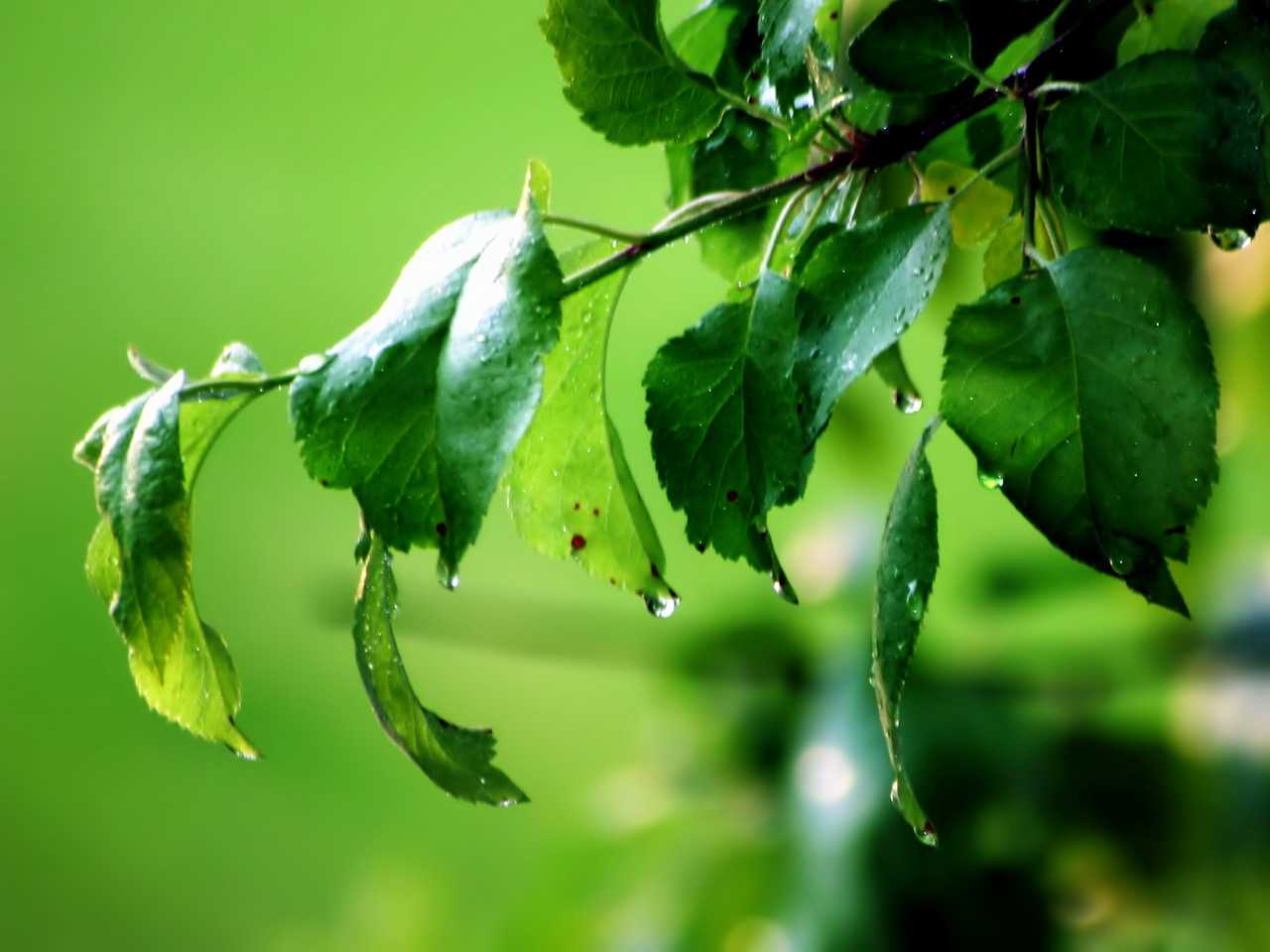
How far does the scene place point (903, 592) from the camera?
10.1 inches

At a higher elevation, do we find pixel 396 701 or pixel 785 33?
pixel 785 33

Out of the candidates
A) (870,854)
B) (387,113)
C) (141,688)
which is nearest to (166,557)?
(141,688)

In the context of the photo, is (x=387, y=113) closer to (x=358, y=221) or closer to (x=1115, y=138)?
(x=358, y=221)

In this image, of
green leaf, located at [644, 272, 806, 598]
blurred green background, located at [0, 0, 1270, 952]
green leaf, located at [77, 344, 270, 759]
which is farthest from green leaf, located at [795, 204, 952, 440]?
A: blurred green background, located at [0, 0, 1270, 952]

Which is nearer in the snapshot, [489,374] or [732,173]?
[489,374]

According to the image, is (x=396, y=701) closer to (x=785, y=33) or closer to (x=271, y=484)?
(x=785, y=33)

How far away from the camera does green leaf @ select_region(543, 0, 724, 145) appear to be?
0.29m

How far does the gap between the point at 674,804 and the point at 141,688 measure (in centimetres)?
99

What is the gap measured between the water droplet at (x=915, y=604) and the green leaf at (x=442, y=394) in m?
0.08

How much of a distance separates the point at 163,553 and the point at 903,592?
134 millimetres

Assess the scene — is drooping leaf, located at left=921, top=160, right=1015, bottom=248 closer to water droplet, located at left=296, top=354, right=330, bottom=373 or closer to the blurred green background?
water droplet, located at left=296, top=354, right=330, bottom=373

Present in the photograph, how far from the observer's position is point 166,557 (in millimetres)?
250

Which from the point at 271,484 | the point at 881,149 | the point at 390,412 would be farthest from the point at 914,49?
the point at 271,484

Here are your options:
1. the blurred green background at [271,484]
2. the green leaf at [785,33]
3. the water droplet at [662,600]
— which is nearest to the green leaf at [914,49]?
the green leaf at [785,33]
